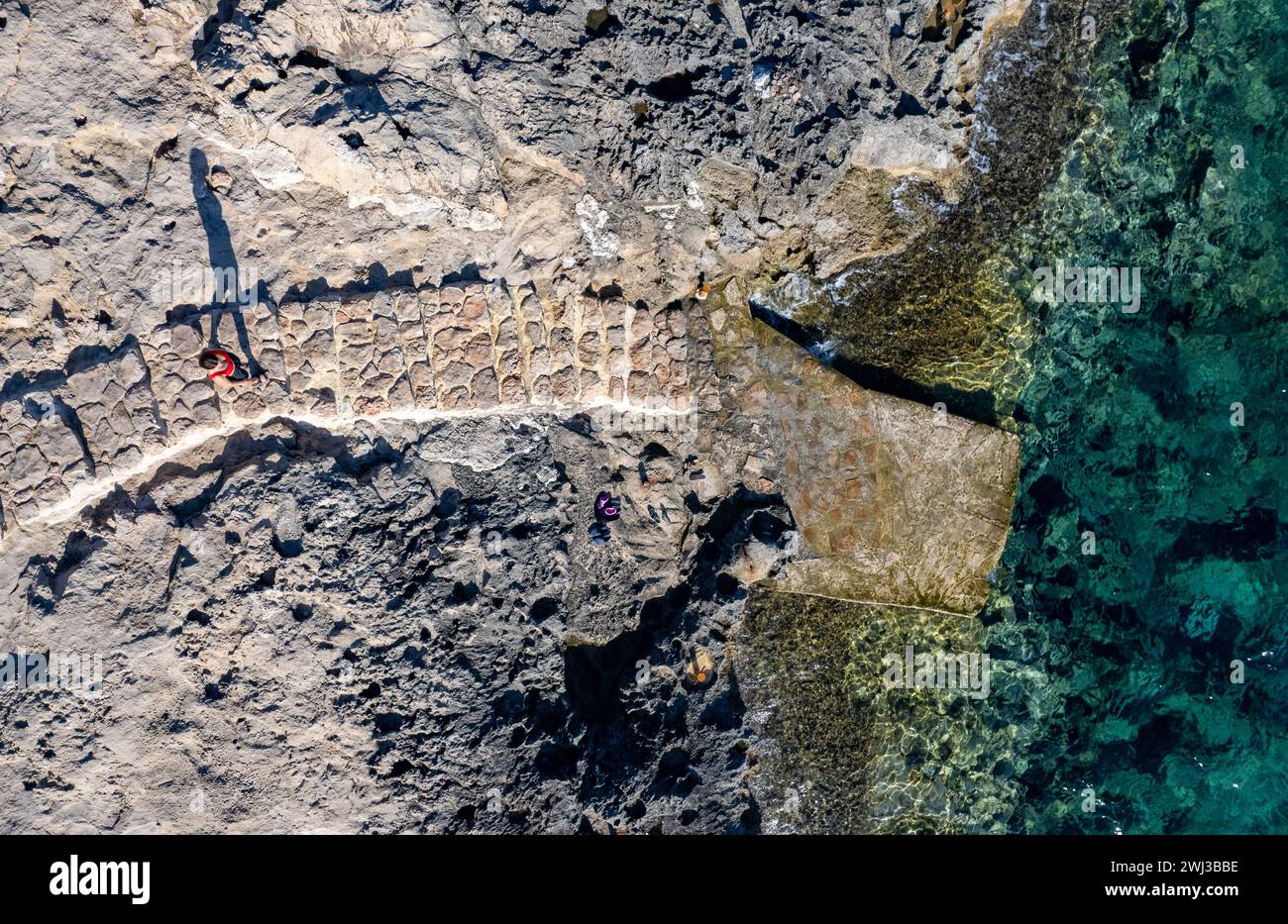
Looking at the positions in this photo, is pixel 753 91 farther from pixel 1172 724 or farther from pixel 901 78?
pixel 1172 724

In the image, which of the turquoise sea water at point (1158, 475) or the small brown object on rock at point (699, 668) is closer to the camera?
the small brown object on rock at point (699, 668)

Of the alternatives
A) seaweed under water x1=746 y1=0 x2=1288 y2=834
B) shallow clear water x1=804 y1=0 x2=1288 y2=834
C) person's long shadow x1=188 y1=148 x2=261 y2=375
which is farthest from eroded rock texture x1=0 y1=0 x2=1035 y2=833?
shallow clear water x1=804 y1=0 x2=1288 y2=834

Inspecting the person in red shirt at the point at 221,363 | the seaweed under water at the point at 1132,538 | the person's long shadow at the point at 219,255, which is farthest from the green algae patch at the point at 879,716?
the person's long shadow at the point at 219,255

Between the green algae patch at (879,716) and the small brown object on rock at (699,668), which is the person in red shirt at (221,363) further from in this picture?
the green algae patch at (879,716)

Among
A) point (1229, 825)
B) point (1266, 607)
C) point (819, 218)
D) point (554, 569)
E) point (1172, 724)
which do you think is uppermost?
point (819, 218)

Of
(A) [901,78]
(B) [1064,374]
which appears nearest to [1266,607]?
(B) [1064,374]

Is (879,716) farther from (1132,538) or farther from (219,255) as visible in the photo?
(219,255)
